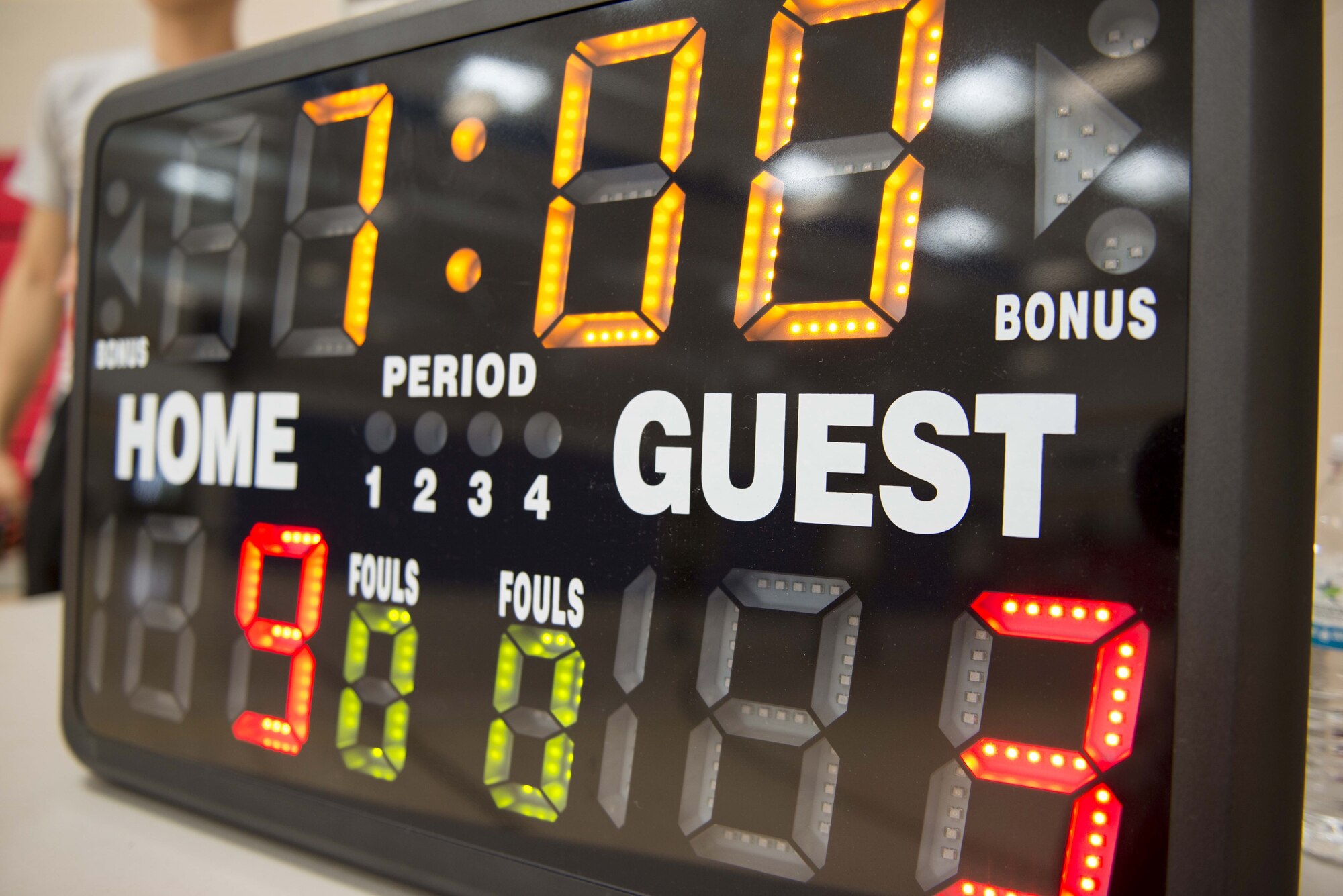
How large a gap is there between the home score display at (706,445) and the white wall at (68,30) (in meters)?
1.32

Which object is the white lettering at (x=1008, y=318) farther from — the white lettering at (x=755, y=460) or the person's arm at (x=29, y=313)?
the person's arm at (x=29, y=313)

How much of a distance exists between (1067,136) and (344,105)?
0.58m

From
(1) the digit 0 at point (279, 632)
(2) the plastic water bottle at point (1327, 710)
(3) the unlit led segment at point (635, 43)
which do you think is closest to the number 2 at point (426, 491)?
(1) the digit 0 at point (279, 632)

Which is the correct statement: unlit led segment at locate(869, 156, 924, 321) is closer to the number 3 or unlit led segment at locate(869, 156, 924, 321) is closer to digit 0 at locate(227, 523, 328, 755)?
the number 3

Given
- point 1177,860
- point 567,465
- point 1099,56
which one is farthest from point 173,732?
point 1099,56

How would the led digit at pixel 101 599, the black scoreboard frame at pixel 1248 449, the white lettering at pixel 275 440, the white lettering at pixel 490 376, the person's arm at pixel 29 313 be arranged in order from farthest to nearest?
the person's arm at pixel 29 313, the led digit at pixel 101 599, the white lettering at pixel 275 440, the white lettering at pixel 490 376, the black scoreboard frame at pixel 1248 449

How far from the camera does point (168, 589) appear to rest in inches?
32.1

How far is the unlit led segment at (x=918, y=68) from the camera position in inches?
20.5

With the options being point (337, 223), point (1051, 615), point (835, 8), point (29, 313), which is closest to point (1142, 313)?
point (1051, 615)

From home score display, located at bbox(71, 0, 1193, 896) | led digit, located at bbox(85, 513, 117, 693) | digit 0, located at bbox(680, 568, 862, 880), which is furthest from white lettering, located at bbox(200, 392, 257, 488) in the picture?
digit 0, located at bbox(680, 568, 862, 880)

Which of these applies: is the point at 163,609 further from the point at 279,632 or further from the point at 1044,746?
the point at 1044,746

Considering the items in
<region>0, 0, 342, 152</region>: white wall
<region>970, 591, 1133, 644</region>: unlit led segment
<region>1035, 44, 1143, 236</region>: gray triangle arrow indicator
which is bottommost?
<region>970, 591, 1133, 644</region>: unlit led segment

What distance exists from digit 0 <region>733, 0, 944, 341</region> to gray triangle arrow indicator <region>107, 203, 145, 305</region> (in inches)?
25.5

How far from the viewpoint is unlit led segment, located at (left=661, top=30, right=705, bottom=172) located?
59 centimetres
